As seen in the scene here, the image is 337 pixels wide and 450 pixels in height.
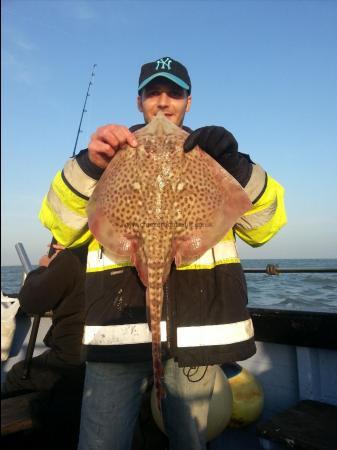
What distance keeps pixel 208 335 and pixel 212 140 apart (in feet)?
4.34

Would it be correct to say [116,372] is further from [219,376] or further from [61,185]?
[61,185]

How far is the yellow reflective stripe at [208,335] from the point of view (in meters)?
2.35

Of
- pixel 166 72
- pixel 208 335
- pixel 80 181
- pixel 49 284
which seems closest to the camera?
pixel 208 335

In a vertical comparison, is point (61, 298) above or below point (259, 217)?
below

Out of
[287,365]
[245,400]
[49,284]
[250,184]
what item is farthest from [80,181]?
[287,365]

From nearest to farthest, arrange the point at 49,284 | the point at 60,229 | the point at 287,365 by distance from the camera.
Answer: the point at 60,229 → the point at 49,284 → the point at 287,365

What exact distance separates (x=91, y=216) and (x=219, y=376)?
6.60 feet

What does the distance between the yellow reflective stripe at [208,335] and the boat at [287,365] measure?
167 centimetres

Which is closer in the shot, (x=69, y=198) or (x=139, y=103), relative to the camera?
(x=69, y=198)

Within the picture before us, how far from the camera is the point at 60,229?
2.64 m

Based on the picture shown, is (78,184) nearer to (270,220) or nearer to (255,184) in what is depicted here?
(255,184)

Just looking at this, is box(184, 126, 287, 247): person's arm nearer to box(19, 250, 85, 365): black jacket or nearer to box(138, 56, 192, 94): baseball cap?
box(138, 56, 192, 94): baseball cap

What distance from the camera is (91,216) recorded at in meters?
2.33

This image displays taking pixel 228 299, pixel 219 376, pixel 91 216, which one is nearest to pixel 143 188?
pixel 91 216
